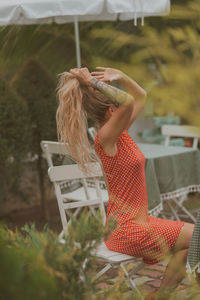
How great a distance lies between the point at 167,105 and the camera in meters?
0.93

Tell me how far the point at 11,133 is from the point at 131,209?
9.44ft

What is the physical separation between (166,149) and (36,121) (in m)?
1.58

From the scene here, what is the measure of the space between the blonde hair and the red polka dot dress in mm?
155

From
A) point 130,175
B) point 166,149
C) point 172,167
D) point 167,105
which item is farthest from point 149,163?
point 167,105

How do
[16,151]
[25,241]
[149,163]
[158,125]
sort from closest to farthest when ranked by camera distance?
[25,241] < [149,163] < [16,151] < [158,125]

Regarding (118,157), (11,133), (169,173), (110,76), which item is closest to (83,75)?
(110,76)

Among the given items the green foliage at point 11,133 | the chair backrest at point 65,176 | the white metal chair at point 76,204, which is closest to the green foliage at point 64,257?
the white metal chair at point 76,204

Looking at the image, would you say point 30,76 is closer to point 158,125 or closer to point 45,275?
point 158,125

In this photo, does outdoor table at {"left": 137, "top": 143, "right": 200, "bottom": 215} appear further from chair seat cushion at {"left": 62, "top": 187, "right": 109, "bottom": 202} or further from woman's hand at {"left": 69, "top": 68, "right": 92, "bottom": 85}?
woman's hand at {"left": 69, "top": 68, "right": 92, "bottom": 85}

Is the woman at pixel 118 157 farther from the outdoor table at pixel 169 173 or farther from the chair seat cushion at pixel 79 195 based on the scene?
the chair seat cushion at pixel 79 195

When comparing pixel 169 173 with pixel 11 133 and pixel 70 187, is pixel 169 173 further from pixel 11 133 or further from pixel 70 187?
pixel 11 133

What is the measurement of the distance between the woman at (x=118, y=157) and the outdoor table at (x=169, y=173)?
51.0 inches

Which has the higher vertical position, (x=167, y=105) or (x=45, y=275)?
(x=167, y=105)

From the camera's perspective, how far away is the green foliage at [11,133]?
5.33 m
